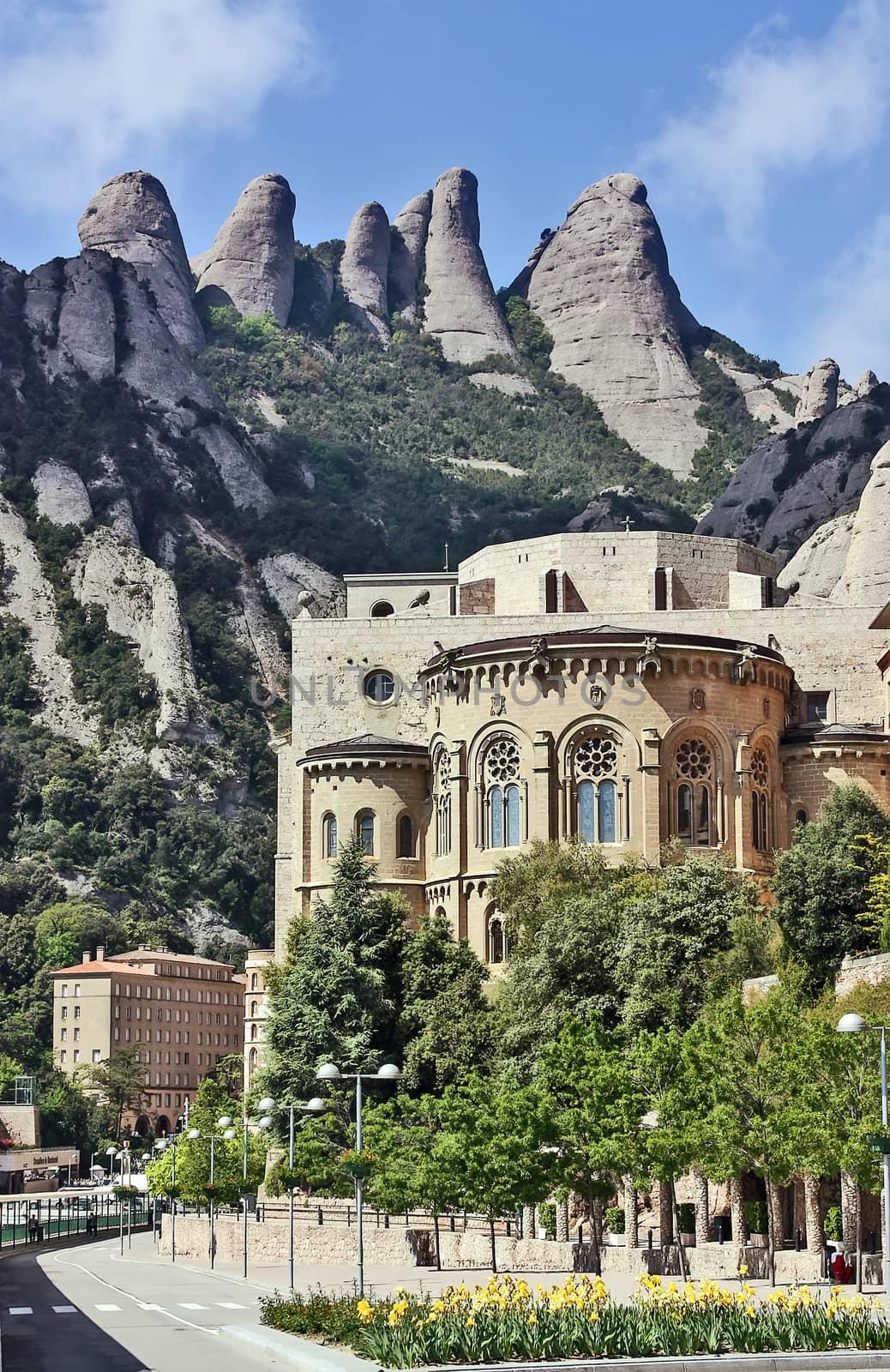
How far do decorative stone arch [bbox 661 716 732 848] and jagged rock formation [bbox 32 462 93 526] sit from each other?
12225 centimetres

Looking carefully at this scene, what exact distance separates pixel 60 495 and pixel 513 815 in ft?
402

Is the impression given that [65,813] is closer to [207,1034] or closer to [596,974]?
[207,1034]

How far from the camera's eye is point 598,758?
69875 millimetres

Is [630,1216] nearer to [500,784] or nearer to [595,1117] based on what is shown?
[595,1117]

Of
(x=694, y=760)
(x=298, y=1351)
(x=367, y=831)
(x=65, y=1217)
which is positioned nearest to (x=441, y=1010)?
(x=367, y=831)

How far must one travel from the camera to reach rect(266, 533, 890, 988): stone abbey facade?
229 ft

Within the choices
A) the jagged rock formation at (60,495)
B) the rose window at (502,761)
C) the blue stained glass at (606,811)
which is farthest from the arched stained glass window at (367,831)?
the jagged rock formation at (60,495)

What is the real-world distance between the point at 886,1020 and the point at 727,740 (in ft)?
112

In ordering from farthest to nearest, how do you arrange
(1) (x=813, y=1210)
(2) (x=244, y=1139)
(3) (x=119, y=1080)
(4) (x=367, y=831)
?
(3) (x=119, y=1080)
(4) (x=367, y=831)
(2) (x=244, y=1139)
(1) (x=813, y=1210)

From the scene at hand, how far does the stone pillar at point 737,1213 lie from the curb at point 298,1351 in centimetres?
1769

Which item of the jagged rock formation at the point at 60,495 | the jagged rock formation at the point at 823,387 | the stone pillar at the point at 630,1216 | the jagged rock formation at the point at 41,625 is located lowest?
the stone pillar at the point at 630,1216

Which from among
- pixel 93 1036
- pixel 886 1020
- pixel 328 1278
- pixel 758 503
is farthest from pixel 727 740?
pixel 93 1036

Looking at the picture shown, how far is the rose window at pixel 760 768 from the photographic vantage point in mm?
71375

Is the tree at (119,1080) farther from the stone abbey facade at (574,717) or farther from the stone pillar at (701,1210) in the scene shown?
the stone pillar at (701,1210)
